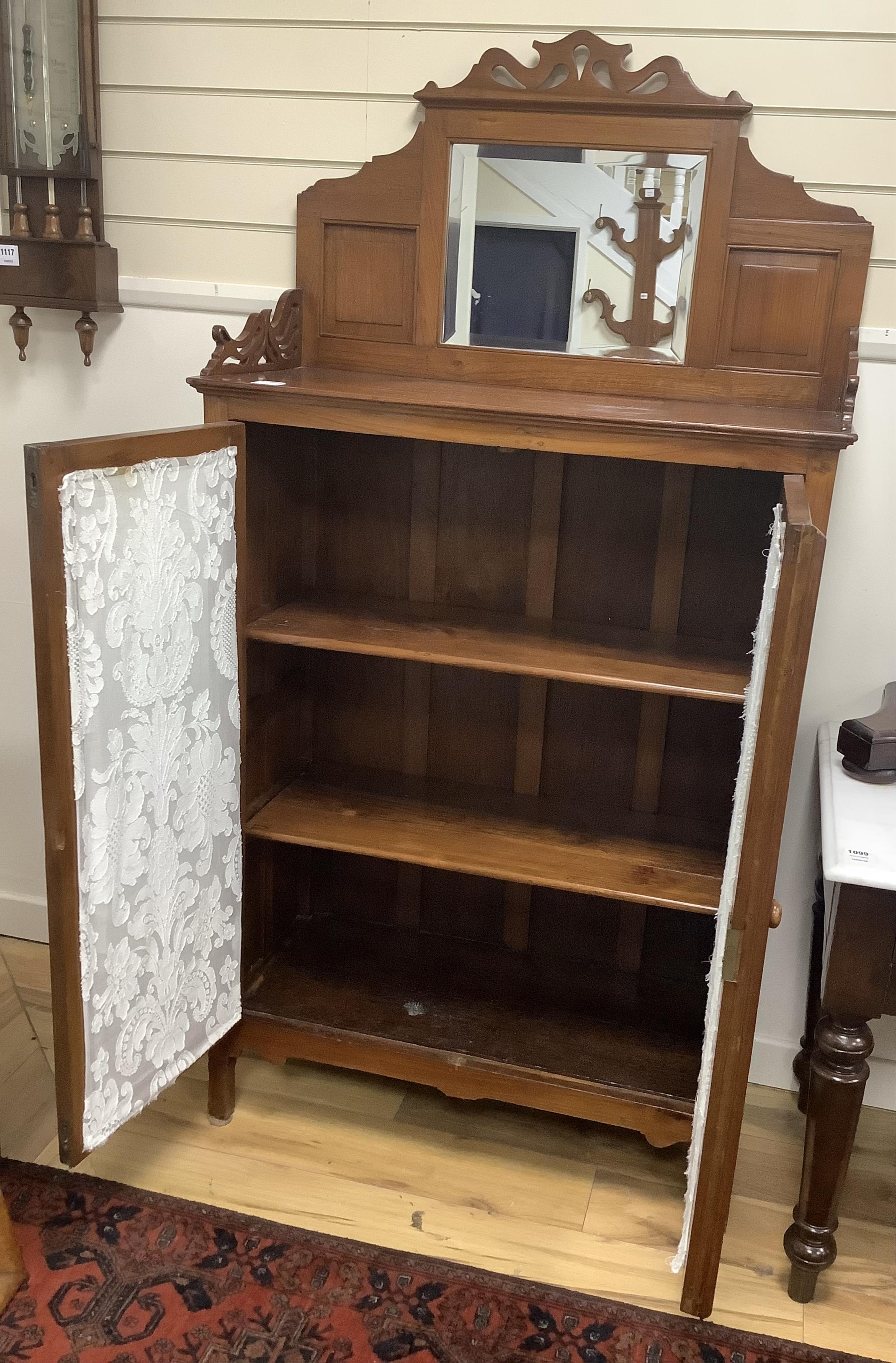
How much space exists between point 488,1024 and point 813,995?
2.05 ft

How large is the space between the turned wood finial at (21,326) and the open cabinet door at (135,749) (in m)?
0.78

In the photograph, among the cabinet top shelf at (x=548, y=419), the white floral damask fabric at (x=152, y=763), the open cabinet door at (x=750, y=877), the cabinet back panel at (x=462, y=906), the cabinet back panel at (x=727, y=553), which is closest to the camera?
the open cabinet door at (x=750, y=877)

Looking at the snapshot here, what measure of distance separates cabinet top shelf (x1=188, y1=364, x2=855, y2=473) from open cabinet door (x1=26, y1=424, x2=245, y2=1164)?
0.09 meters

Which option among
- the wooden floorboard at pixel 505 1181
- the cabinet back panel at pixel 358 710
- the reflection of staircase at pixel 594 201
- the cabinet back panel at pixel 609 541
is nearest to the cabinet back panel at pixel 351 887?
the cabinet back panel at pixel 358 710

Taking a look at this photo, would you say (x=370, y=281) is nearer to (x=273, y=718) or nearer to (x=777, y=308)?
(x=777, y=308)

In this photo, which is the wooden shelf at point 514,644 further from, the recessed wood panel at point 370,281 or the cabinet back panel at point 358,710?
the recessed wood panel at point 370,281

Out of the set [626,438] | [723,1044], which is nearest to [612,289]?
[626,438]

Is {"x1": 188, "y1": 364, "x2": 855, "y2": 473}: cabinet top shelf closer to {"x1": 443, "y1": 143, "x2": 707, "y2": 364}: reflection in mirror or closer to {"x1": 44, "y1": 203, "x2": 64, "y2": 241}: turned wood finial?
{"x1": 443, "y1": 143, "x2": 707, "y2": 364}: reflection in mirror

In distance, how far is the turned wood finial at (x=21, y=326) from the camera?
7.61 feet

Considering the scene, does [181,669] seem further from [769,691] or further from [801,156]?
[801,156]

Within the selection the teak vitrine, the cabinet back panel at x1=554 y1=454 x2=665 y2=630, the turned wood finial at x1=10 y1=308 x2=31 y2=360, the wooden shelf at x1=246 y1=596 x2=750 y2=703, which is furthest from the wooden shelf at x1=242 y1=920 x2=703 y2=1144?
the turned wood finial at x1=10 y1=308 x2=31 y2=360

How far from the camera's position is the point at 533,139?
197 cm

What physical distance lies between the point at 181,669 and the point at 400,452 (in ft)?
2.29

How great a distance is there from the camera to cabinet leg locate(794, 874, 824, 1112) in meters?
2.13
